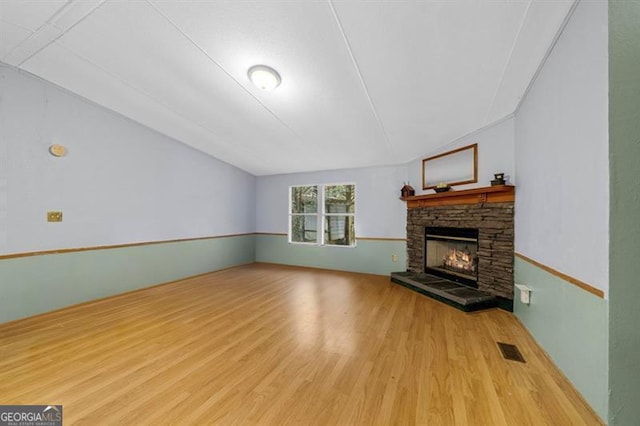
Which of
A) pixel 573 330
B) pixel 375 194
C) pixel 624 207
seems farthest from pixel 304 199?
pixel 624 207

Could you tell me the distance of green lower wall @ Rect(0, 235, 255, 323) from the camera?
2.63m

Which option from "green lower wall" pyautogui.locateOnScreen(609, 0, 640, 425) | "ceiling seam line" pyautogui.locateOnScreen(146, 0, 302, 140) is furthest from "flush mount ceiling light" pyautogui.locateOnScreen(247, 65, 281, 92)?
"green lower wall" pyautogui.locateOnScreen(609, 0, 640, 425)

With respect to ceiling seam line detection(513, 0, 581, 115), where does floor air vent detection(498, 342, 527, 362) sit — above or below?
below

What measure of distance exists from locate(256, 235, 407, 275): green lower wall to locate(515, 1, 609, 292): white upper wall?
2449 millimetres

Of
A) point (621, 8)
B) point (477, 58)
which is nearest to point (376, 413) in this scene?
point (621, 8)

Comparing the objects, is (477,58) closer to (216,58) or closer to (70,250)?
(216,58)

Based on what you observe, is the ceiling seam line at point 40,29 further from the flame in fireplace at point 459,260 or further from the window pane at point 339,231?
the flame in fireplace at point 459,260

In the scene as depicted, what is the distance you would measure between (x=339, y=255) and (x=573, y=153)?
3980 mm

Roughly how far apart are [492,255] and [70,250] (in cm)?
527

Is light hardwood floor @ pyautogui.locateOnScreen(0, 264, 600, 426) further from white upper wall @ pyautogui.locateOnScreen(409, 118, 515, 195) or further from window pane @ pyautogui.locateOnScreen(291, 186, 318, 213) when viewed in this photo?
window pane @ pyautogui.locateOnScreen(291, 186, 318, 213)

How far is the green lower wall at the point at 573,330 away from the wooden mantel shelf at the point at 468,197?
89 cm

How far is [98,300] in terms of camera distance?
10.6ft

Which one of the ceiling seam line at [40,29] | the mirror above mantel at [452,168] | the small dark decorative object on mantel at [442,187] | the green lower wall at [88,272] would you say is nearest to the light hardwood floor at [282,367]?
the green lower wall at [88,272]

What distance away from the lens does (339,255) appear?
203 inches
